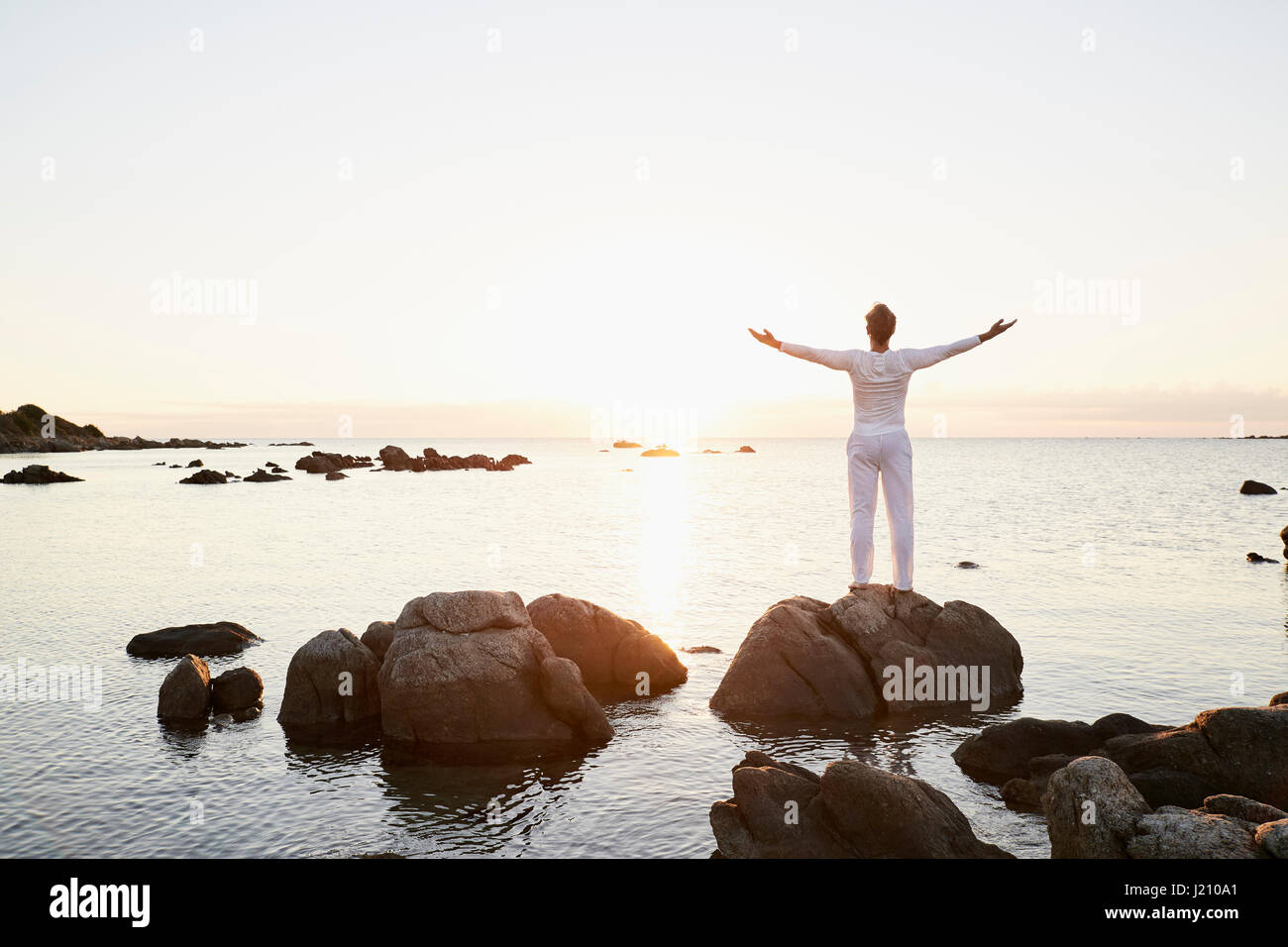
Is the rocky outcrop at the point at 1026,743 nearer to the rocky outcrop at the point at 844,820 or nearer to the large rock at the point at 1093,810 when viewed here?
the rocky outcrop at the point at 844,820

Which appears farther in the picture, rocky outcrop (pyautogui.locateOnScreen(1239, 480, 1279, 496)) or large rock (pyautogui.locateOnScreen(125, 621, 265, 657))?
rocky outcrop (pyautogui.locateOnScreen(1239, 480, 1279, 496))

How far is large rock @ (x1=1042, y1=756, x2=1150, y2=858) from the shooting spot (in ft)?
29.2

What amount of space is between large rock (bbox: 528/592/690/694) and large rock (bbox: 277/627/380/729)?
3.98m

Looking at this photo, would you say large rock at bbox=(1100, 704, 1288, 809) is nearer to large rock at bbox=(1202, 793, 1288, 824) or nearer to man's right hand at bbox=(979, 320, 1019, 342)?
large rock at bbox=(1202, 793, 1288, 824)

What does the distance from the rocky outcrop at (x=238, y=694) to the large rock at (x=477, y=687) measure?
3.31 meters

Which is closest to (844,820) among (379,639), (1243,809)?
(1243,809)

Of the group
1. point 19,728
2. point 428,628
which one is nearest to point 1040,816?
point 428,628

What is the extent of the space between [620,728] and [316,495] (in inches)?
3163

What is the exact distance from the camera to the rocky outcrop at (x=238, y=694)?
1794cm

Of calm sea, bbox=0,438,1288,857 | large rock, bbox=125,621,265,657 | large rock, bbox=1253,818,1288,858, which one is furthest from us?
large rock, bbox=125,621,265,657

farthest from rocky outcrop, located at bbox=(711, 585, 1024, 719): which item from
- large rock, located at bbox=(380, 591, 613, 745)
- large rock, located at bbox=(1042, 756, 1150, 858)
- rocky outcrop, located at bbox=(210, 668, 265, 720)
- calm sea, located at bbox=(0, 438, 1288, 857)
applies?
rocky outcrop, located at bbox=(210, 668, 265, 720)

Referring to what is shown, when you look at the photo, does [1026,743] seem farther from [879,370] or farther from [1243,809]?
[879,370]

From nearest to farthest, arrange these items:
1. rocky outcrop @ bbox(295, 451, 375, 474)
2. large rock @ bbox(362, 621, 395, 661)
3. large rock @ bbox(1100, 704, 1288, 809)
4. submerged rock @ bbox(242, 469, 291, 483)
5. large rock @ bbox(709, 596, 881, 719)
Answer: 1. large rock @ bbox(1100, 704, 1288, 809)
2. large rock @ bbox(709, 596, 881, 719)
3. large rock @ bbox(362, 621, 395, 661)
4. submerged rock @ bbox(242, 469, 291, 483)
5. rocky outcrop @ bbox(295, 451, 375, 474)

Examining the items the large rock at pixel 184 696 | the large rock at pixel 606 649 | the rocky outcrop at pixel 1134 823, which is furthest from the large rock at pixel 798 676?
the large rock at pixel 184 696
